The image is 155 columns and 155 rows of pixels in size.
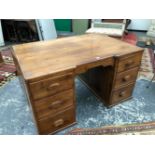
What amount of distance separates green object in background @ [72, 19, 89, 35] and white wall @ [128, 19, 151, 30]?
1.56 meters

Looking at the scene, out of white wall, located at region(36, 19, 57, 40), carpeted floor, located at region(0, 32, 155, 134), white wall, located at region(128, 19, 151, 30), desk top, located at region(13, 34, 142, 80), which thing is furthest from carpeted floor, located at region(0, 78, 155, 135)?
white wall, located at region(128, 19, 151, 30)

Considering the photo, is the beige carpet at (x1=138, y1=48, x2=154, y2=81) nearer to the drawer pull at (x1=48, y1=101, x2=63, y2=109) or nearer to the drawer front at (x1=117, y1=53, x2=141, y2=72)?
the drawer front at (x1=117, y1=53, x2=141, y2=72)

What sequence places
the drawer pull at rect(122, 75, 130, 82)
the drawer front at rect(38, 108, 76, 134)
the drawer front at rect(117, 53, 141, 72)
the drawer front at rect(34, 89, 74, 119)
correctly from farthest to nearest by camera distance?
the drawer pull at rect(122, 75, 130, 82) → the drawer front at rect(117, 53, 141, 72) → the drawer front at rect(38, 108, 76, 134) → the drawer front at rect(34, 89, 74, 119)

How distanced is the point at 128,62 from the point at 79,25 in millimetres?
2813

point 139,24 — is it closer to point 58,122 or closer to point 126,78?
point 126,78

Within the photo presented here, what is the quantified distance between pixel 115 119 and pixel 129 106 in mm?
263

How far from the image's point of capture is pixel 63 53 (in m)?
1.31

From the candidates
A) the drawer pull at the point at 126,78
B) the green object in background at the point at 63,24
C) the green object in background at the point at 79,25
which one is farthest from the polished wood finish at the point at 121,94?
the green object in background at the point at 63,24

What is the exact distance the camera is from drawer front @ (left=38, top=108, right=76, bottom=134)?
1.24 meters

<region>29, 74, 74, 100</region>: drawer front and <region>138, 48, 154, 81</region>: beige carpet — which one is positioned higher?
<region>29, 74, 74, 100</region>: drawer front

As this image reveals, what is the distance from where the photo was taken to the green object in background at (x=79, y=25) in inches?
147

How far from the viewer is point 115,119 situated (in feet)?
4.93

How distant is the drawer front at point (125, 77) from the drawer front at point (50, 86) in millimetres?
521

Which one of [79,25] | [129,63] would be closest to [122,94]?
[129,63]
